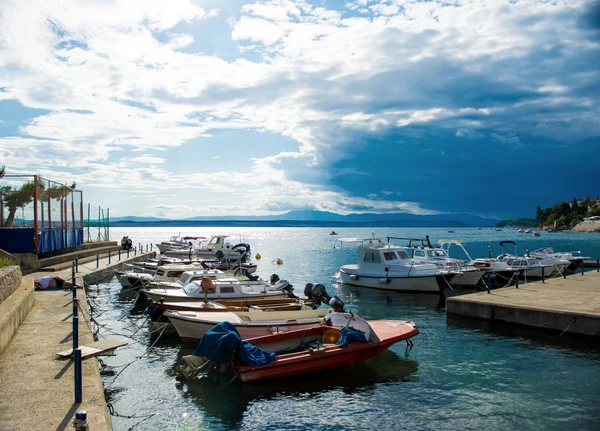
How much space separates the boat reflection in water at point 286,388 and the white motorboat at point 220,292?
276 inches

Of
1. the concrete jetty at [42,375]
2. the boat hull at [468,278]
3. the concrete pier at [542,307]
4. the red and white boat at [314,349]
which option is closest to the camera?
the concrete jetty at [42,375]

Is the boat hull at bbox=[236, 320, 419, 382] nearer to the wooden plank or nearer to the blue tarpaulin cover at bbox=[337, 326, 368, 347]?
the blue tarpaulin cover at bbox=[337, 326, 368, 347]

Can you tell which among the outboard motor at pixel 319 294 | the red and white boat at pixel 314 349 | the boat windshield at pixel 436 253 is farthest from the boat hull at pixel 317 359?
the boat windshield at pixel 436 253

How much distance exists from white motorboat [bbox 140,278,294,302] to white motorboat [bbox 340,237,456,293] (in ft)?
34.8

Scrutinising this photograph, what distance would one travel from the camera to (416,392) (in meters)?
13.2

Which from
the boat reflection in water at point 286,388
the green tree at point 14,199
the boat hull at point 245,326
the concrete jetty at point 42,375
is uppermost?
the green tree at point 14,199

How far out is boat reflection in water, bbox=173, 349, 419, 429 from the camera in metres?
12.1

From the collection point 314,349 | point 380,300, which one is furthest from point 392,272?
point 314,349

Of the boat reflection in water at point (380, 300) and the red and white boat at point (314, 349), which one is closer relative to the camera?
the red and white boat at point (314, 349)

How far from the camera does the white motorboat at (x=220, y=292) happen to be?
22.5m

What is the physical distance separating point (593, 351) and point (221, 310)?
13511 millimetres

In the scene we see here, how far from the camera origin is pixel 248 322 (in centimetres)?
1655

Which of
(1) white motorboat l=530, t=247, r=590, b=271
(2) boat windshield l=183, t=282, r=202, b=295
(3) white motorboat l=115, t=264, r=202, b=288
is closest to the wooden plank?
(2) boat windshield l=183, t=282, r=202, b=295

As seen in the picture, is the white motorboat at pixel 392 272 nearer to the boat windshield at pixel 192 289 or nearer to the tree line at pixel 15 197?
the boat windshield at pixel 192 289
